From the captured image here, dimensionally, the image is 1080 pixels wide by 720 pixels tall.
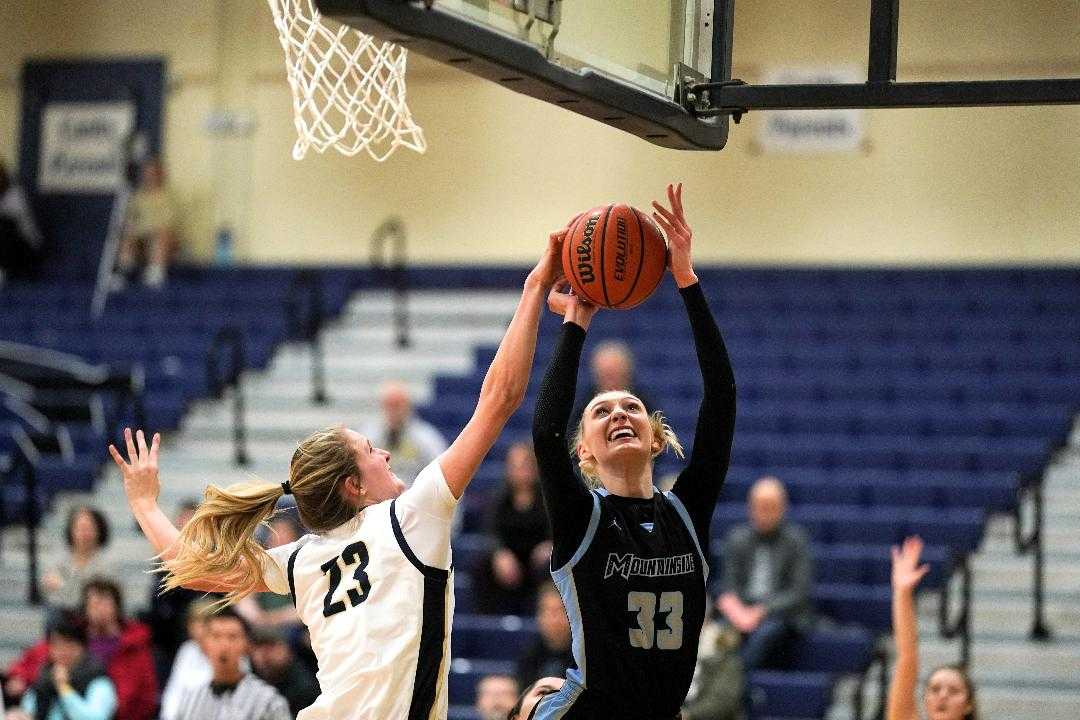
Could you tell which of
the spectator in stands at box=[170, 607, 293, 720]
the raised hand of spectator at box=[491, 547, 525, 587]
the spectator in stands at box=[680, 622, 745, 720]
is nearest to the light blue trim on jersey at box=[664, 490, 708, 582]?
the spectator in stands at box=[170, 607, 293, 720]

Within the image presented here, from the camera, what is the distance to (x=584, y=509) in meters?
3.59

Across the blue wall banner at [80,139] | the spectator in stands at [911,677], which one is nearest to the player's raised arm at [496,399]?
the spectator in stands at [911,677]

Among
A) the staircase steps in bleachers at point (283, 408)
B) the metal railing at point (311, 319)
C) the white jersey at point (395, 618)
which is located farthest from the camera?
the metal railing at point (311, 319)

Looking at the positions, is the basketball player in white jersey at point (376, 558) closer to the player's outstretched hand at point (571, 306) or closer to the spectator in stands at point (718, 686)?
the player's outstretched hand at point (571, 306)

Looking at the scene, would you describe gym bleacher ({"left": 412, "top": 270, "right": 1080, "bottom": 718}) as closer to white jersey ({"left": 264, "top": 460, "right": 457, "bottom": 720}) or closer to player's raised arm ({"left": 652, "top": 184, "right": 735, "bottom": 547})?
player's raised arm ({"left": 652, "top": 184, "right": 735, "bottom": 547})

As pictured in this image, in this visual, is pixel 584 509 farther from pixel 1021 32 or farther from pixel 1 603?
pixel 1021 32

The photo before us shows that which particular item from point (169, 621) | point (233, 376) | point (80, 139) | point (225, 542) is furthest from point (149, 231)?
point (225, 542)

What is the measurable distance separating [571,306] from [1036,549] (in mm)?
5238

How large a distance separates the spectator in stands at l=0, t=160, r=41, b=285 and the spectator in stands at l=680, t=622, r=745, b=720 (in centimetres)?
896

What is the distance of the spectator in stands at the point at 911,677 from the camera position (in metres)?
4.54

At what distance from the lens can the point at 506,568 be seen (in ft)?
27.4

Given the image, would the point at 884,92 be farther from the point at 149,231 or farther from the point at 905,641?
the point at 149,231

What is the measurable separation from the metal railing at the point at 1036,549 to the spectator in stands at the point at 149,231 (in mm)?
7777

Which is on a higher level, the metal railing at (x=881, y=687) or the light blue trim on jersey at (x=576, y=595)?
the light blue trim on jersey at (x=576, y=595)
